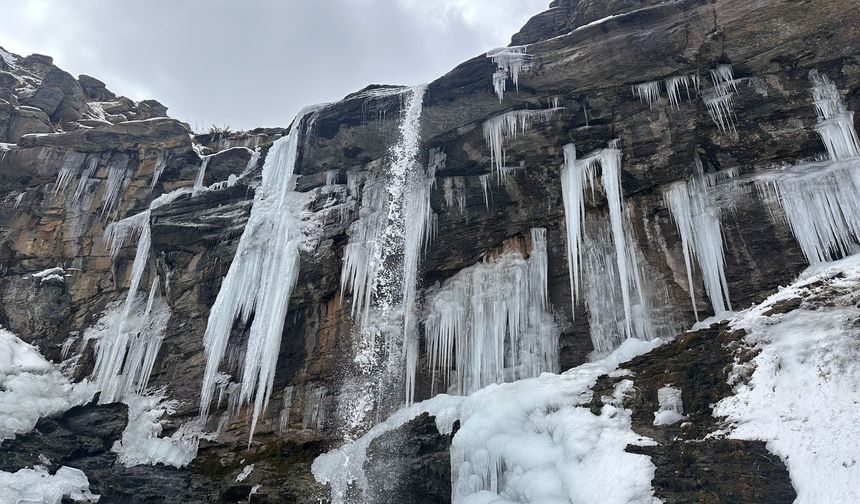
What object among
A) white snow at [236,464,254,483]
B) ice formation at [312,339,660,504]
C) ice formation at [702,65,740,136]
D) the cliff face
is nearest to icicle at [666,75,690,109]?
the cliff face

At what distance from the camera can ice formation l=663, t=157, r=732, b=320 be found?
1178 cm

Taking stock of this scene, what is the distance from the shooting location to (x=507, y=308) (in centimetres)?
1338

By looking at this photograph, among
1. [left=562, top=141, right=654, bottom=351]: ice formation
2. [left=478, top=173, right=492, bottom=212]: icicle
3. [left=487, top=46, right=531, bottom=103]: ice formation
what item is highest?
[left=487, top=46, right=531, bottom=103]: ice formation

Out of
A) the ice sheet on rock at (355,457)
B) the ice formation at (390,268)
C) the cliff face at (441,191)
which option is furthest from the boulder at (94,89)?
the ice sheet on rock at (355,457)

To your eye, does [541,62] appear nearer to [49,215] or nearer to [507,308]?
[507,308]

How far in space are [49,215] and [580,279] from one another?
16.5 meters

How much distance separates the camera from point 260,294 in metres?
15.3

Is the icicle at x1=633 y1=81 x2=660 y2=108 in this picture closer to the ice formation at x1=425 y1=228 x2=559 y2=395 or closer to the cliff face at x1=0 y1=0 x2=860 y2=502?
the cliff face at x1=0 y1=0 x2=860 y2=502

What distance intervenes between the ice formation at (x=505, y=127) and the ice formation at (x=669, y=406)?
7.44 metres

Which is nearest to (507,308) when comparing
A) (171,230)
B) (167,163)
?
(171,230)

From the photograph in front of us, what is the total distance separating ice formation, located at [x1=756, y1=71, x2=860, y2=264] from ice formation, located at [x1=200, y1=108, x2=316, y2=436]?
11014 millimetres

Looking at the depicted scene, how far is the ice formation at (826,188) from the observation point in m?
11.1

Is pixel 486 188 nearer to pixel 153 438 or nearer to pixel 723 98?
pixel 723 98

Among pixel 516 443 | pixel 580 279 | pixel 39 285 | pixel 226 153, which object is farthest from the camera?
pixel 226 153
